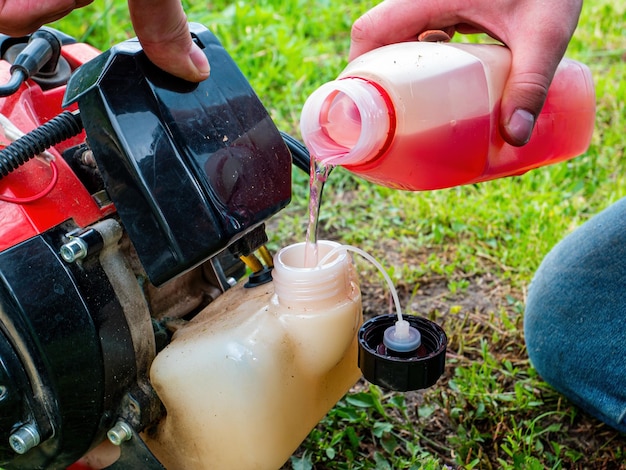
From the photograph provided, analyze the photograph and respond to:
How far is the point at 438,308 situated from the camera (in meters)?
1.53

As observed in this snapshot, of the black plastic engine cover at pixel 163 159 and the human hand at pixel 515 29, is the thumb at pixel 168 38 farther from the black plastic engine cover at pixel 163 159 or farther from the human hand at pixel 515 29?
the human hand at pixel 515 29

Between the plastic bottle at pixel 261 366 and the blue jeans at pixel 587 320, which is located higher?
the plastic bottle at pixel 261 366

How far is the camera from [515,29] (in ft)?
3.14

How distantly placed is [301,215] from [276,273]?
92 centimetres

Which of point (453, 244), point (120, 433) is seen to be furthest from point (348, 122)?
point (453, 244)

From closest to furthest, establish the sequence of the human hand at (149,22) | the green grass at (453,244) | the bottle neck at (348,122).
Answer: the human hand at (149,22)
the bottle neck at (348,122)
the green grass at (453,244)

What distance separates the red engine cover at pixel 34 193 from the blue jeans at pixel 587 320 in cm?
80

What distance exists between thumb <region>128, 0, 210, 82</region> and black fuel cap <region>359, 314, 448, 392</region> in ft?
1.28

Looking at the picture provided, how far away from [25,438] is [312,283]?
39cm

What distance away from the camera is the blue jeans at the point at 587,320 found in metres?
1.19

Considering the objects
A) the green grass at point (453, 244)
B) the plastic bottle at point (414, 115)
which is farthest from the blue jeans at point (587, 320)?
the plastic bottle at point (414, 115)

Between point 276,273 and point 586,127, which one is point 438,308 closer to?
point 586,127

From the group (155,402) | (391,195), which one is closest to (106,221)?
(155,402)

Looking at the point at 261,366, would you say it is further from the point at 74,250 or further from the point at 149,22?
the point at 149,22
